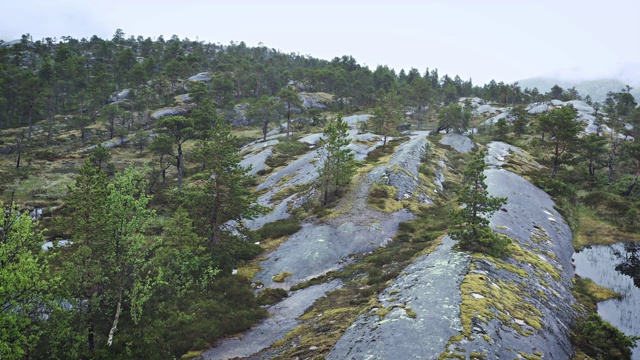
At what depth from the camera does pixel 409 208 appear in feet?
120

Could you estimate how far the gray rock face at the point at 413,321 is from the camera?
483 inches

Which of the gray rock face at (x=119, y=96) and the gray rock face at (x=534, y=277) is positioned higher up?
the gray rock face at (x=119, y=96)

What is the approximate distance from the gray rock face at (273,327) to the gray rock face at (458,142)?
189 ft

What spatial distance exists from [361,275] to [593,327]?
13.4 metres

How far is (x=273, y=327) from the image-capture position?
753 inches

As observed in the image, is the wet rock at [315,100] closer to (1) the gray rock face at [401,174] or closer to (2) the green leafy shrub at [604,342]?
(1) the gray rock face at [401,174]

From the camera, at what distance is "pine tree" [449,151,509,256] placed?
19656mm

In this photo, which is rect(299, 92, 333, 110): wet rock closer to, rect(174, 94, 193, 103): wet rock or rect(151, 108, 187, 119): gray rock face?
rect(174, 94, 193, 103): wet rock

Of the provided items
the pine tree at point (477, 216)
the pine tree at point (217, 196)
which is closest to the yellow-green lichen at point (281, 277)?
the pine tree at point (217, 196)

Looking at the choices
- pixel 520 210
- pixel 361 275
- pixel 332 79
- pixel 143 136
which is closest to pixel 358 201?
pixel 361 275

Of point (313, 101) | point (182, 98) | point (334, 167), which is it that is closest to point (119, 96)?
point (182, 98)

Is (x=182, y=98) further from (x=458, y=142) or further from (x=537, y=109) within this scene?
(x=537, y=109)

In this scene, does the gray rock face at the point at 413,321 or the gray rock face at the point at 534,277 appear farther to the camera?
the gray rock face at the point at 534,277

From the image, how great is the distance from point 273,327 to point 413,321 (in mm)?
9155
